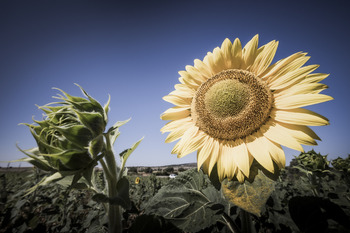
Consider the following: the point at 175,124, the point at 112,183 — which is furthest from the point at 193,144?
the point at 112,183

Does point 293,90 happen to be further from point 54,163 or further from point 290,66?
point 54,163

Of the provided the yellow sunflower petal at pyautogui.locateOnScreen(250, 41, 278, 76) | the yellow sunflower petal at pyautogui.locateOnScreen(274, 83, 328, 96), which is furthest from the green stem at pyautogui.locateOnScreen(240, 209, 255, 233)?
the yellow sunflower petal at pyautogui.locateOnScreen(250, 41, 278, 76)

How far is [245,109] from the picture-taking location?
3.42 feet

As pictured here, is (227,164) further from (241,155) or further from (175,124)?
(175,124)

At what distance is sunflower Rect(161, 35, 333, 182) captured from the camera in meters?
0.87

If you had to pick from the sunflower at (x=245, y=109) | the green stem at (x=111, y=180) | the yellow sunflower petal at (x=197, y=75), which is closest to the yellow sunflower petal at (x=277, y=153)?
the sunflower at (x=245, y=109)

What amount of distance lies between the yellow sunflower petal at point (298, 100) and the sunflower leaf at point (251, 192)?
1.21 ft

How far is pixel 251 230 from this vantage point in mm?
949

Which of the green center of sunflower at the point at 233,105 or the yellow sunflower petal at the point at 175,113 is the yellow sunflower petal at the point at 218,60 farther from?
the yellow sunflower petal at the point at 175,113

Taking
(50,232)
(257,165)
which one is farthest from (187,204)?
(50,232)

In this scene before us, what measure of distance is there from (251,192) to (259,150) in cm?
22

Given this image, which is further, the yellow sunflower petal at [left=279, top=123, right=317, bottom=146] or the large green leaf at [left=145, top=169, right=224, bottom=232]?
the large green leaf at [left=145, top=169, right=224, bottom=232]

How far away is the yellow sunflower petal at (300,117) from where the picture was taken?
2.61ft

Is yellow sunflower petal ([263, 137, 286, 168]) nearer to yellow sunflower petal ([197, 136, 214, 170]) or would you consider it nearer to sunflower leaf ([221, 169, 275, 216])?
sunflower leaf ([221, 169, 275, 216])
